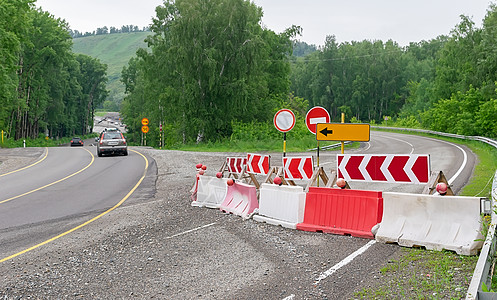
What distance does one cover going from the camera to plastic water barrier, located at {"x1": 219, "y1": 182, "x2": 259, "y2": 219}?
10.6 m

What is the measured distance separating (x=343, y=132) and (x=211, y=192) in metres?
3.79

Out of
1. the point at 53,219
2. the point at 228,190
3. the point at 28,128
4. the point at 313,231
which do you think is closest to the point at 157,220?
the point at 228,190

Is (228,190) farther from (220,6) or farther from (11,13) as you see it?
(11,13)

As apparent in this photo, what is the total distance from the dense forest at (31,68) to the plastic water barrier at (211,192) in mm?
31063

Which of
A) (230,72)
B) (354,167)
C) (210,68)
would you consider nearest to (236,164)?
(354,167)

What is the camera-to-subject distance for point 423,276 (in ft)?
19.1

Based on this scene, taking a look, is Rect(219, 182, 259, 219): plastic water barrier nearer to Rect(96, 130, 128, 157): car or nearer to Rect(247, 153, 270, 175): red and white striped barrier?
Rect(247, 153, 270, 175): red and white striped barrier

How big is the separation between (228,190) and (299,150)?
2268 centimetres

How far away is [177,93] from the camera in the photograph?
41.2 metres

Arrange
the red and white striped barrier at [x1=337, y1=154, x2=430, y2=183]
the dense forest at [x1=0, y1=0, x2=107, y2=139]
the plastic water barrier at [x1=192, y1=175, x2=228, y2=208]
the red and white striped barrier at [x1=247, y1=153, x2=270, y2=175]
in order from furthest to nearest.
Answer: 1. the dense forest at [x1=0, y1=0, x2=107, y2=139]
2. the red and white striped barrier at [x1=247, y1=153, x2=270, y2=175]
3. the plastic water barrier at [x1=192, y1=175, x2=228, y2=208]
4. the red and white striped barrier at [x1=337, y1=154, x2=430, y2=183]

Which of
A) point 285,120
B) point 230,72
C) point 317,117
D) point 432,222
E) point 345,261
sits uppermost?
point 230,72

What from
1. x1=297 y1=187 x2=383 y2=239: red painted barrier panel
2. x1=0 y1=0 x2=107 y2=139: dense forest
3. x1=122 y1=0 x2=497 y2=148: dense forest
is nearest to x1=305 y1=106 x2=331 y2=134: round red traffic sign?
x1=297 y1=187 x2=383 y2=239: red painted barrier panel

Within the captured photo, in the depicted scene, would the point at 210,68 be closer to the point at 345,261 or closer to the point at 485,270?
the point at 345,261

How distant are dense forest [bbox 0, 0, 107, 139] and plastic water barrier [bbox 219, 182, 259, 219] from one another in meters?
32.5
